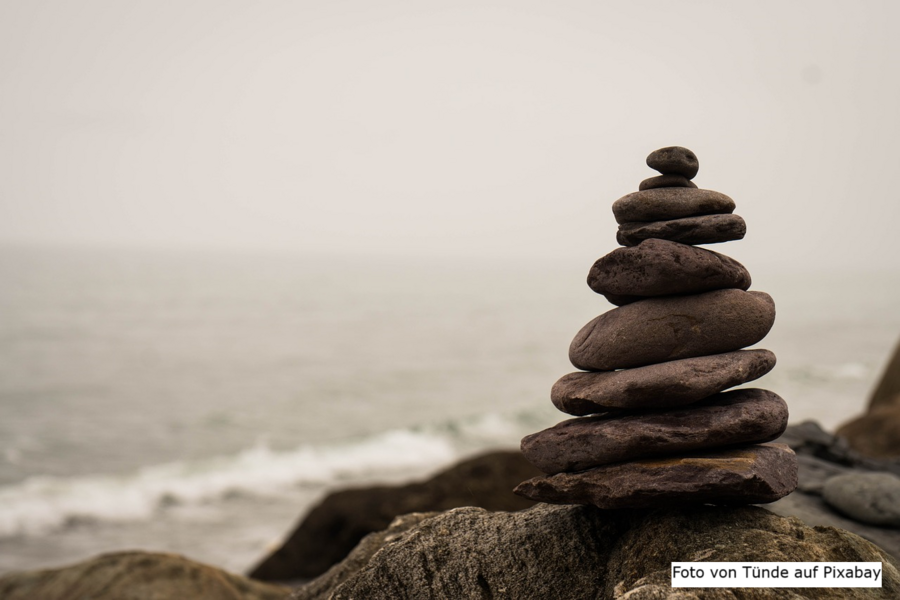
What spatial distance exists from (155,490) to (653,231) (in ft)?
60.0

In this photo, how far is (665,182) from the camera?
4.90 m

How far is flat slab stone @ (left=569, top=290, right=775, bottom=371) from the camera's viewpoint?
455cm

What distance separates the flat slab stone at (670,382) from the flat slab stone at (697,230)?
0.79m

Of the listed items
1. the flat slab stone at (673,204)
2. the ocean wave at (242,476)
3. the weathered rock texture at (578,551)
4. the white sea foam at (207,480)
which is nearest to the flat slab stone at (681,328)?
the flat slab stone at (673,204)

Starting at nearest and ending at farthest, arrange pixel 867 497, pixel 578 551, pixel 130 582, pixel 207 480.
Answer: pixel 578 551
pixel 867 497
pixel 130 582
pixel 207 480

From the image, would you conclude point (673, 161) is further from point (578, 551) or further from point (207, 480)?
point (207, 480)

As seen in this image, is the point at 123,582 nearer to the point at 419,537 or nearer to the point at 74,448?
the point at 419,537

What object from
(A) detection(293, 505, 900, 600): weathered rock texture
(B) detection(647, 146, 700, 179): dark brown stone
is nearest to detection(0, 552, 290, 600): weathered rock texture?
(A) detection(293, 505, 900, 600): weathered rock texture

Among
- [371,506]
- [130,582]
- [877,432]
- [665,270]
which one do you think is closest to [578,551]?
[665,270]

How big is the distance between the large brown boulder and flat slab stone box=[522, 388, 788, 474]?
652 cm

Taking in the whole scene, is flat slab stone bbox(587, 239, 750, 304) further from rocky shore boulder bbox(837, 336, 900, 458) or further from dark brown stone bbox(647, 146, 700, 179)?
rocky shore boulder bbox(837, 336, 900, 458)

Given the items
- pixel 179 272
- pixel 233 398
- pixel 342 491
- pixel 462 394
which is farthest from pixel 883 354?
pixel 179 272

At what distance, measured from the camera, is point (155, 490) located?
1934 cm

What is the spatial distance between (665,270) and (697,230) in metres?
0.42
